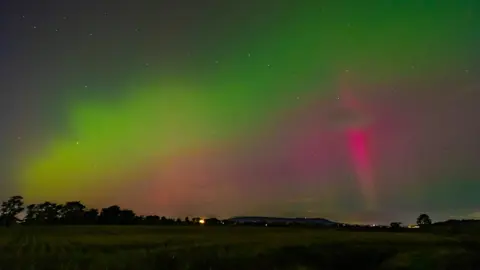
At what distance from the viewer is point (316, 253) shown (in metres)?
54.5

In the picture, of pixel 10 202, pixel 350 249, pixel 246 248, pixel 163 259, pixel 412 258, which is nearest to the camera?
pixel 163 259

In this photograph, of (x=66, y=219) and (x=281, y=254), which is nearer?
(x=281, y=254)

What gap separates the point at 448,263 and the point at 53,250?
32663 millimetres

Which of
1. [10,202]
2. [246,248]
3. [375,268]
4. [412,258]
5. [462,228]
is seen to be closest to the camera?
[375,268]

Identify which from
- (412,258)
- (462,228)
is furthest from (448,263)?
(462,228)

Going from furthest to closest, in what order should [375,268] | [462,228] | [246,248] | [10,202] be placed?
1. [10,202]
2. [462,228]
3. [246,248]
4. [375,268]

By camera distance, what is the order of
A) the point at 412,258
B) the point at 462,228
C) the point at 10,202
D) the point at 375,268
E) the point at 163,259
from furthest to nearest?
1. the point at 10,202
2. the point at 462,228
3. the point at 412,258
4. the point at 375,268
5. the point at 163,259

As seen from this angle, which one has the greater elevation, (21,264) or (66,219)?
(66,219)

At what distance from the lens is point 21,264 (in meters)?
38.2

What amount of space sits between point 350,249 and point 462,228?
7097cm

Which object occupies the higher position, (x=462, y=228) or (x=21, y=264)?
(x=462, y=228)

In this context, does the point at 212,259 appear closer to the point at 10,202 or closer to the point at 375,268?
the point at 375,268

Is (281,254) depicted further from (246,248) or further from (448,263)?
(448,263)

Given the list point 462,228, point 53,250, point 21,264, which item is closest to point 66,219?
point 462,228
